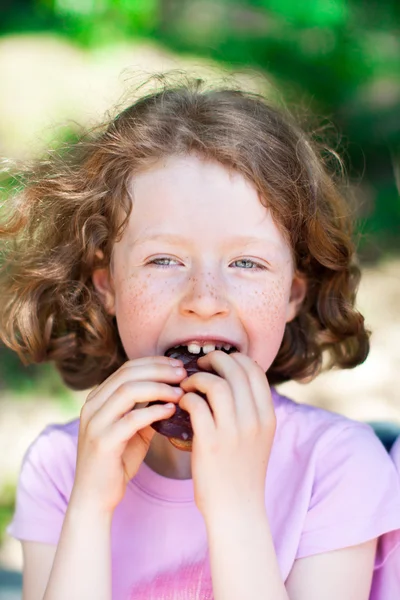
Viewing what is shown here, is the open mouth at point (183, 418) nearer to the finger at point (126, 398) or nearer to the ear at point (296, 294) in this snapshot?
the finger at point (126, 398)

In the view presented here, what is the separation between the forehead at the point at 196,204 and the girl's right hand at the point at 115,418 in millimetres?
280

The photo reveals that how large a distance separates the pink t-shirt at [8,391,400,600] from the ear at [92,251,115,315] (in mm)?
358

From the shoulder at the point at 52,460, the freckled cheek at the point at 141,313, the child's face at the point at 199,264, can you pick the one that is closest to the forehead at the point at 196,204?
the child's face at the point at 199,264

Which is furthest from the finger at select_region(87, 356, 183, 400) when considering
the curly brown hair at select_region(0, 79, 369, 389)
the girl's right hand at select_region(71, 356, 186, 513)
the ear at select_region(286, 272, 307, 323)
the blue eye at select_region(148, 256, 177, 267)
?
the ear at select_region(286, 272, 307, 323)

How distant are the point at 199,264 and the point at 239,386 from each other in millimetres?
286

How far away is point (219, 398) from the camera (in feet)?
4.66

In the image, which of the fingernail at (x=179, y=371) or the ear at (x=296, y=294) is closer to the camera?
the fingernail at (x=179, y=371)

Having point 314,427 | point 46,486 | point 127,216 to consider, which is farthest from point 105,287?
point 314,427

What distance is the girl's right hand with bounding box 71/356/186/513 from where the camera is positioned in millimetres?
1450

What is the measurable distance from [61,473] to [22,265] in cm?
51

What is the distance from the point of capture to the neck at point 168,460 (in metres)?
1.79

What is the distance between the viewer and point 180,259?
162cm

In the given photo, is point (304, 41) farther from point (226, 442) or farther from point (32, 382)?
point (226, 442)

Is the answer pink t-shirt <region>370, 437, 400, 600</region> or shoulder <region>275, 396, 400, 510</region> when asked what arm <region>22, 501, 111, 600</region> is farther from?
pink t-shirt <region>370, 437, 400, 600</region>
